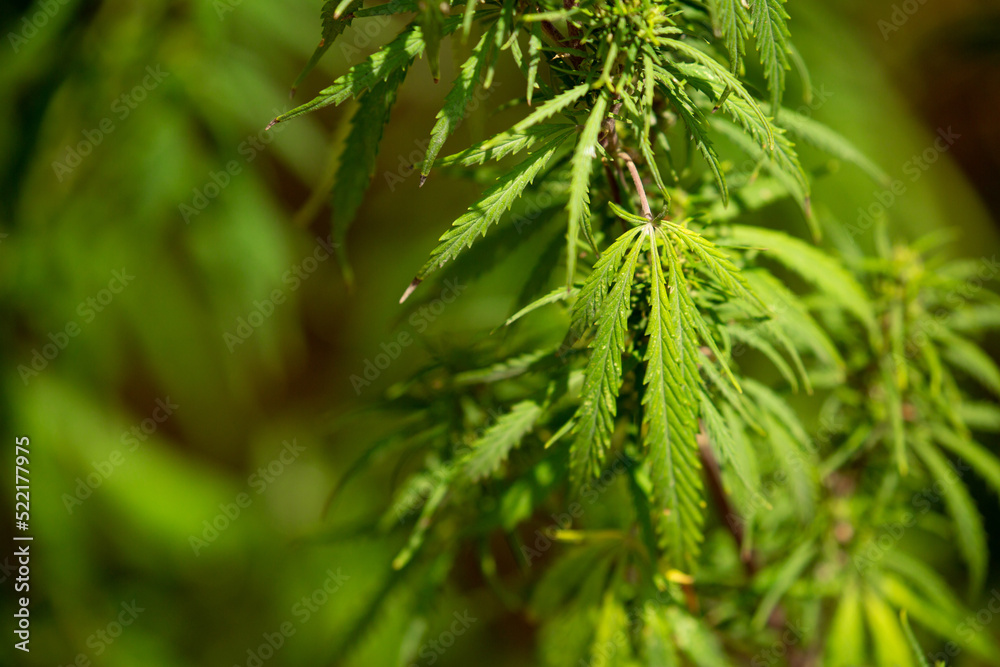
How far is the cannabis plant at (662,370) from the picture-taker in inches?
15.7
